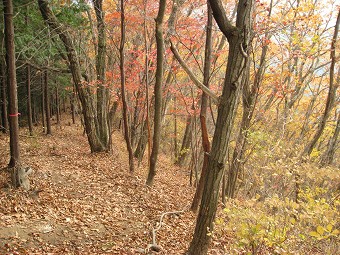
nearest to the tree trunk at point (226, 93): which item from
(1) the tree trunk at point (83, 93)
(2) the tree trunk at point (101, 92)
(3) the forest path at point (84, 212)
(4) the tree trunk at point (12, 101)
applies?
(3) the forest path at point (84, 212)

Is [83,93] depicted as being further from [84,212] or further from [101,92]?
[84,212]

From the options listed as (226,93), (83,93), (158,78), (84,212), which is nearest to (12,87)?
(84,212)

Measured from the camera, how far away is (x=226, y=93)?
3586 mm

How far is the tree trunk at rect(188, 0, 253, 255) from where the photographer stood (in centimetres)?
338

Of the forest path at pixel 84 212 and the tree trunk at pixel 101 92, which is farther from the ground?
the tree trunk at pixel 101 92

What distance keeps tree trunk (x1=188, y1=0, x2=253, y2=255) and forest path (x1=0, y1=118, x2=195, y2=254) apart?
2.35 metres

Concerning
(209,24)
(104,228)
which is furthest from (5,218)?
(209,24)

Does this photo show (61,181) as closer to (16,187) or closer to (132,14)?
(16,187)

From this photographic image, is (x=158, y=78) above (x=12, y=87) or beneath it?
above

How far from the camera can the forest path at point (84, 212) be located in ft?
16.3

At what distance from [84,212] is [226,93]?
15.9 ft

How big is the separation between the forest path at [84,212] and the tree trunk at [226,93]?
2345mm

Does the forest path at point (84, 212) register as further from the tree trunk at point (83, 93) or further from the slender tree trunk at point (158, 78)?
the tree trunk at point (83, 93)

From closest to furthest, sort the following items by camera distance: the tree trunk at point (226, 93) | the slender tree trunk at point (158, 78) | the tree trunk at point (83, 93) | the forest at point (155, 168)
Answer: the tree trunk at point (226, 93), the forest at point (155, 168), the slender tree trunk at point (158, 78), the tree trunk at point (83, 93)
